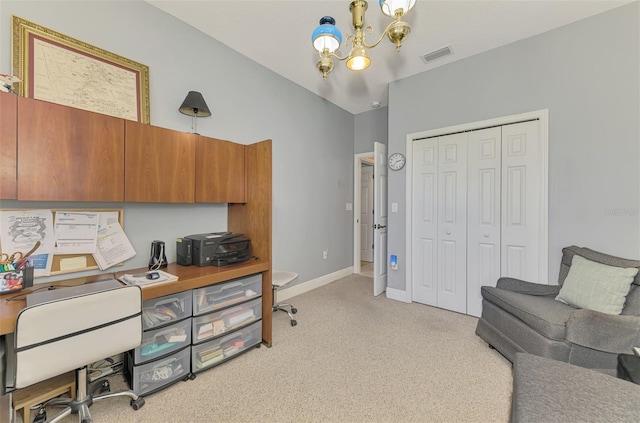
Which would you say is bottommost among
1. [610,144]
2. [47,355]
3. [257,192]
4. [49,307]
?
[47,355]

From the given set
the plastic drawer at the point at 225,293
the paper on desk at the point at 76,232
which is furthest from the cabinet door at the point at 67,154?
the plastic drawer at the point at 225,293

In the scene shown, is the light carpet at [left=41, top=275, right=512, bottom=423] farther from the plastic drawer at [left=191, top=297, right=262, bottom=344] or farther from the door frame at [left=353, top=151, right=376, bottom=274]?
the door frame at [left=353, top=151, right=376, bottom=274]

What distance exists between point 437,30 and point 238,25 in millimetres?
1874

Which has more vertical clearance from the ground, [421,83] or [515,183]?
[421,83]

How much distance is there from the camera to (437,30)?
8.10 feet

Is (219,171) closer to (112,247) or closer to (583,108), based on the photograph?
(112,247)

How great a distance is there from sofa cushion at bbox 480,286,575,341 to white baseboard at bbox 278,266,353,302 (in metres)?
2.18

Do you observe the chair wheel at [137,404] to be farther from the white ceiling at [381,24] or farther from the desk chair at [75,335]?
the white ceiling at [381,24]

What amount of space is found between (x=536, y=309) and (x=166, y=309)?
264 centimetres

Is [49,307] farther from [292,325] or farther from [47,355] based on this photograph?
[292,325]

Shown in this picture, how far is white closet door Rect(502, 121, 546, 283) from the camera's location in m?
2.57

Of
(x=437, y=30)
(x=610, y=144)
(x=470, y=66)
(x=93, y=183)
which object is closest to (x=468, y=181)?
(x=610, y=144)

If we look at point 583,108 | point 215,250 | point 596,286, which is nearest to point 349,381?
point 215,250

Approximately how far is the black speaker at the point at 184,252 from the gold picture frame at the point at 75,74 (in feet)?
3.40
